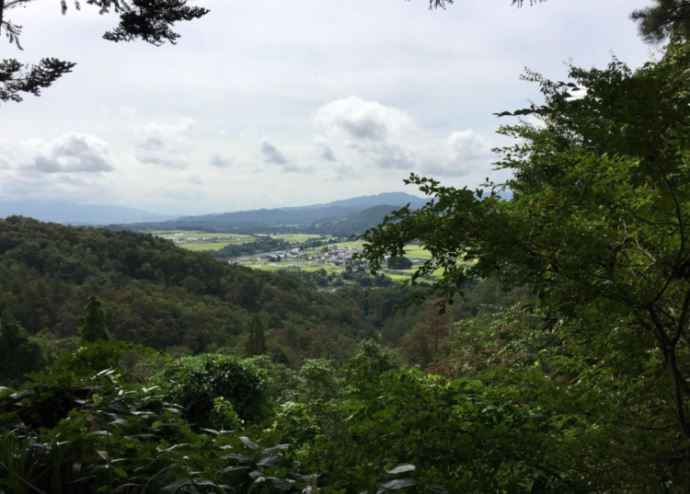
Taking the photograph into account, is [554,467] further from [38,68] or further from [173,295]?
[173,295]

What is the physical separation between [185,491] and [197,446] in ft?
0.87

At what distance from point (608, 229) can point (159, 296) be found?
181ft

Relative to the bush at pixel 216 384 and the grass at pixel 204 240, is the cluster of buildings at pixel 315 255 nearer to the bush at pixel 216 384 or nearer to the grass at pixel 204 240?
the grass at pixel 204 240

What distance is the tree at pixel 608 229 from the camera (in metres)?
1.48

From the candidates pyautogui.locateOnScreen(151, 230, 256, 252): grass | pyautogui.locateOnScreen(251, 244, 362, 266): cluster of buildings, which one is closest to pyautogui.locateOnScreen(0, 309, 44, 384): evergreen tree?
pyautogui.locateOnScreen(251, 244, 362, 266): cluster of buildings

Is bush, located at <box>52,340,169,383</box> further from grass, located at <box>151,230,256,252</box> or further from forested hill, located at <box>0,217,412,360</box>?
grass, located at <box>151,230,256,252</box>

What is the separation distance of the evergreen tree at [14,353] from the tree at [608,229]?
22.5 meters

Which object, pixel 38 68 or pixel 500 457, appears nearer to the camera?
pixel 500 457

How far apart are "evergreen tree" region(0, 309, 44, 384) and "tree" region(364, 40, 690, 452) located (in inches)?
886

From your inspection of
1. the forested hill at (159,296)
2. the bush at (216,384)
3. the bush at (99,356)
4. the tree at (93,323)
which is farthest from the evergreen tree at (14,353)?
the bush at (99,356)

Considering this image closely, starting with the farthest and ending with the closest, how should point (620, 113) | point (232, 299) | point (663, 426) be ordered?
point (232, 299) < point (663, 426) < point (620, 113)

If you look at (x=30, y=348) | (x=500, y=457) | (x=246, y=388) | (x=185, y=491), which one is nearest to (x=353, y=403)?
(x=500, y=457)

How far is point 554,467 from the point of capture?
166cm

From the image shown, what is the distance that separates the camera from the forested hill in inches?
1710
